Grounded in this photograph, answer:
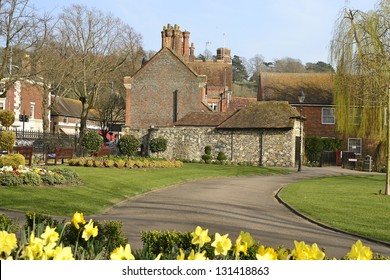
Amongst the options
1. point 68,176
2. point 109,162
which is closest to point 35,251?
point 68,176

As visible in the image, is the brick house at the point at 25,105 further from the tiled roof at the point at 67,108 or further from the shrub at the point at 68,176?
the shrub at the point at 68,176

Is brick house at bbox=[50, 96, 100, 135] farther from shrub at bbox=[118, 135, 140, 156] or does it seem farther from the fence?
shrub at bbox=[118, 135, 140, 156]

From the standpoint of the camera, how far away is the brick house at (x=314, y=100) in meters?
52.1

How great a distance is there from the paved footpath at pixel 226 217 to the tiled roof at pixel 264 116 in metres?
22.2

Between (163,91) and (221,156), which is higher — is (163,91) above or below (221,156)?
above

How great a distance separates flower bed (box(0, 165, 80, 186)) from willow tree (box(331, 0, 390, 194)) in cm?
2063

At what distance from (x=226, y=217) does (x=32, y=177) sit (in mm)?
7962

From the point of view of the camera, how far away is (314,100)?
54031 millimetres

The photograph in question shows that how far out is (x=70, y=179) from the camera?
20469 millimetres

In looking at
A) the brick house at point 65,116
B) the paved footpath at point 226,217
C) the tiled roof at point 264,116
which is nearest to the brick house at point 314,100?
the tiled roof at point 264,116

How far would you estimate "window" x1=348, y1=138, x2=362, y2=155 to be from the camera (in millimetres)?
51938

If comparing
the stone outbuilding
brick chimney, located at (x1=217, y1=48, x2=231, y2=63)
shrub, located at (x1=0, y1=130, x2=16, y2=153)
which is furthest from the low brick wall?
brick chimney, located at (x1=217, y1=48, x2=231, y2=63)

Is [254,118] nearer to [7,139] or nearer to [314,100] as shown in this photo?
[314,100]

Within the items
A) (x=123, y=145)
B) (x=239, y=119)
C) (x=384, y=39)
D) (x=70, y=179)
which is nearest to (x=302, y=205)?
(x=70, y=179)
